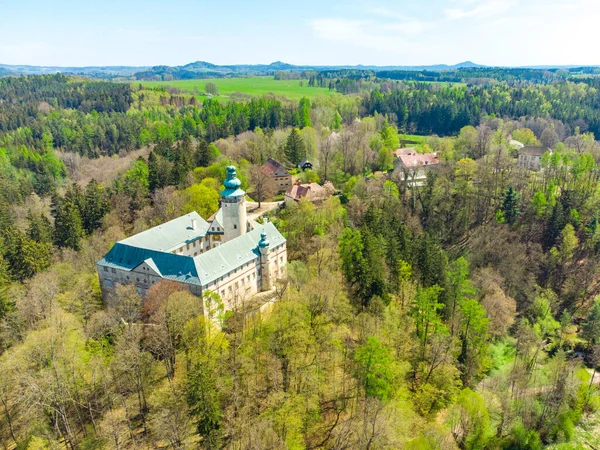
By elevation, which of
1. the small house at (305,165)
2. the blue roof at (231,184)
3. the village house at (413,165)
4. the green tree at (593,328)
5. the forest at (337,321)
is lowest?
the green tree at (593,328)

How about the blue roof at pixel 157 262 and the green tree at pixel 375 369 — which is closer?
the green tree at pixel 375 369

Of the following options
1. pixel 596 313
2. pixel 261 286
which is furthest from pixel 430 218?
pixel 261 286

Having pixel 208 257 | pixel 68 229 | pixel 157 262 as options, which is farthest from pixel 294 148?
pixel 157 262

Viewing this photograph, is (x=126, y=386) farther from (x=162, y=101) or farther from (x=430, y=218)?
(x=162, y=101)

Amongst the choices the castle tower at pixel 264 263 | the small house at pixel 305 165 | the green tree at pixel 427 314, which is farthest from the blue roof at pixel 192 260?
the small house at pixel 305 165

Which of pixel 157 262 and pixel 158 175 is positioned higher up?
pixel 158 175

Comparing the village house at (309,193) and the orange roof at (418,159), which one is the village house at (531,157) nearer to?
the orange roof at (418,159)

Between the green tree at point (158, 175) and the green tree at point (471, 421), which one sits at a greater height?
the green tree at point (158, 175)

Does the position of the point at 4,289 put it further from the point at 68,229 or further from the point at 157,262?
the point at 68,229
